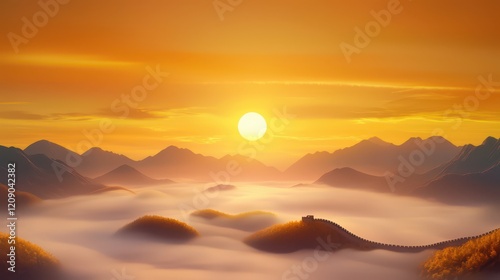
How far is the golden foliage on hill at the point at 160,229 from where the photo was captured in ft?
234

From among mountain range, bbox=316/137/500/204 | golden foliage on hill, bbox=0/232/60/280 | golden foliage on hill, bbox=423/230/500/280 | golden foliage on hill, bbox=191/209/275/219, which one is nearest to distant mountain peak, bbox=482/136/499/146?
mountain range, bbox=316/137/500/204

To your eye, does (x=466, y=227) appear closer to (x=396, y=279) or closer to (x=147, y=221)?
(x=396, y=279)

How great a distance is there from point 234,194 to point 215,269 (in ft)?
167

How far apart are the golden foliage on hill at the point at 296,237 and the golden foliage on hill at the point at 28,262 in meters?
26.6

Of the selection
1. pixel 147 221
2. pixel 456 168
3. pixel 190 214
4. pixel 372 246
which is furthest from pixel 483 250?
pixel 456 168

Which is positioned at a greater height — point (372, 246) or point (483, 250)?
point (372, 246)

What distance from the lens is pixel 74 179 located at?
116188 mm

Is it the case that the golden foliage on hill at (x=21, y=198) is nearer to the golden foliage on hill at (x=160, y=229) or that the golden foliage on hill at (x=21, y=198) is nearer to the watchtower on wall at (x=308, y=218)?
the golden foliage on hill at (x=160, y=229)

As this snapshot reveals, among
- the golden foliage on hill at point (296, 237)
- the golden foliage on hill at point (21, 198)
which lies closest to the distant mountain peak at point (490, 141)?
the golden foliage on hill at point (296, 237)

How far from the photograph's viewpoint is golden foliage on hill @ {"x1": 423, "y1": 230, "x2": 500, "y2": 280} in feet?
148

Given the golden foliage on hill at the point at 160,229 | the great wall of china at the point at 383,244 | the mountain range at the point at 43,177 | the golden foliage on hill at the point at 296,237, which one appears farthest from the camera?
the mountain range at the point at 43,177

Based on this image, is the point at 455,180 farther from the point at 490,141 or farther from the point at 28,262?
the point at 28,262

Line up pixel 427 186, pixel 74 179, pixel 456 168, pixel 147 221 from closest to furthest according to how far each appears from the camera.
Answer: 1. pixel 147 221
2. pixel 74 179
3. pixel 427 186
4. pixel 456 168

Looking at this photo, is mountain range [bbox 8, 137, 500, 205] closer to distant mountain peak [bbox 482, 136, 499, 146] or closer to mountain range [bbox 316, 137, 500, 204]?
mountain range [bbox 316, 137, 500, 204]
